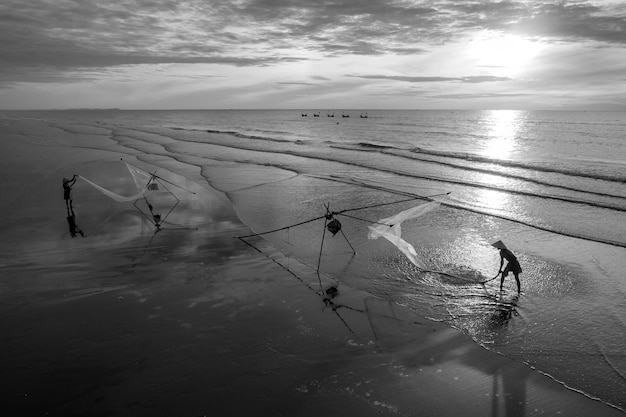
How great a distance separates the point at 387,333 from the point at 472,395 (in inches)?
77.0

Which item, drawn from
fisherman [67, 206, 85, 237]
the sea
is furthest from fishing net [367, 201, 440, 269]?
fisherman [67, 206, 85, 237]

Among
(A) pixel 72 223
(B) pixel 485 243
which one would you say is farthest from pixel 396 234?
(A) pixel 72 223

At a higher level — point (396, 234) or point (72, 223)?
point (396, 234)

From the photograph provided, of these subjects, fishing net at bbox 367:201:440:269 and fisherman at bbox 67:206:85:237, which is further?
fisherman at bbox 67:206:85:237

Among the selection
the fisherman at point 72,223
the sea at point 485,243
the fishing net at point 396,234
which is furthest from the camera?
the fisherman at point 72,223

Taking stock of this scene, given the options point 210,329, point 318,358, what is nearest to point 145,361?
point 210,329

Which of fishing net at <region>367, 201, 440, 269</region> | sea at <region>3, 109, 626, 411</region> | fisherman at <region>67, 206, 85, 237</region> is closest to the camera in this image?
sea at <region>3, 109, 626, 411</region>

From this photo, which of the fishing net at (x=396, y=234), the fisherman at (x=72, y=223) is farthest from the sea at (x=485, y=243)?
the fisherman at (x=72, y=223)

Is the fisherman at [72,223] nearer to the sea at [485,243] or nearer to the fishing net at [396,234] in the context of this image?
the sea at [485,243]

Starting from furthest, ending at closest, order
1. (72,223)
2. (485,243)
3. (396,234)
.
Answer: (72,223) → (485,243) → (396,234)

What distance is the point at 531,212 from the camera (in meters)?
17.6

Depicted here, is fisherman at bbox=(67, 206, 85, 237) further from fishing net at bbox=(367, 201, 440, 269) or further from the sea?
fishing net at bbox=(367, 201, 440, 269)

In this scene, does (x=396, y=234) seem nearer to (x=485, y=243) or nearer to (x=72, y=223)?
(x=485, y=243)

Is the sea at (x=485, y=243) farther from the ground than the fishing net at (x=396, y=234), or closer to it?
closer to it
